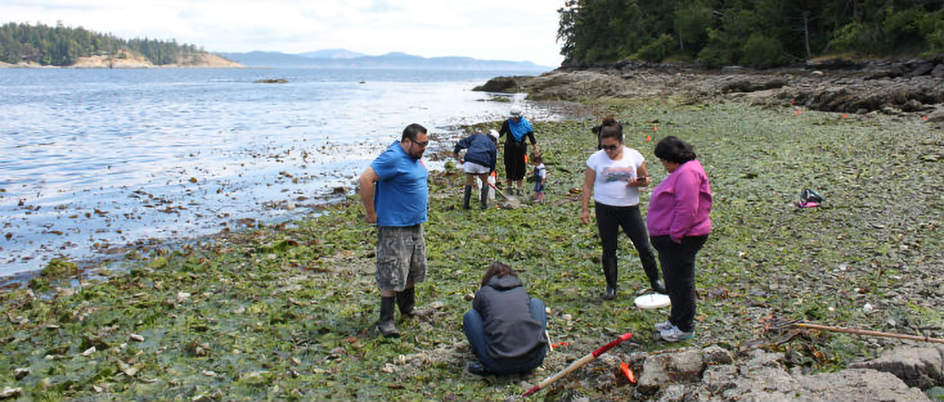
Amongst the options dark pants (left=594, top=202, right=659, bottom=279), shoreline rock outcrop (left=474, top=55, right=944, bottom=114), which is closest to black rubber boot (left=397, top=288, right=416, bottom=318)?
dark pants (left=594, top=202, right=659, bottom=279)

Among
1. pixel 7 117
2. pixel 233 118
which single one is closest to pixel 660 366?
pixel 233 118

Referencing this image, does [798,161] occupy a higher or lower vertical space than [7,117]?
higher

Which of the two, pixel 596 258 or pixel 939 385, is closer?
pixel 939 385

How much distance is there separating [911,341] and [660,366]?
2581mm

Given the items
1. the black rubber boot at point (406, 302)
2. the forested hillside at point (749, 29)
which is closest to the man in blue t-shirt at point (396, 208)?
the black rubber boot at point (406, 302)

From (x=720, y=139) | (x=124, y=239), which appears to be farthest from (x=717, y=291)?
(x=720, y=139)

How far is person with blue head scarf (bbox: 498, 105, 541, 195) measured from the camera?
13.6 metres

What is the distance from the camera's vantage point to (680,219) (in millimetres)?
5914

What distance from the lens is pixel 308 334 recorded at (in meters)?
7.23

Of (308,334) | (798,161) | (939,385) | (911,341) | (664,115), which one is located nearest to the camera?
(939,385)

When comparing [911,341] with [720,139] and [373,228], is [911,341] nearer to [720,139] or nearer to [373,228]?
[373,228]

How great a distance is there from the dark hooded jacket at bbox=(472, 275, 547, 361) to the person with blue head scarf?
775 centimetres

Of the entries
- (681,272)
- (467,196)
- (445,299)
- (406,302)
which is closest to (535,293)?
(445,299)

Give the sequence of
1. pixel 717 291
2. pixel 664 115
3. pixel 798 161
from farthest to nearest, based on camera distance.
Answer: pixel 664 115, pixel 798 161, pixel 717 291
